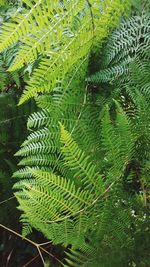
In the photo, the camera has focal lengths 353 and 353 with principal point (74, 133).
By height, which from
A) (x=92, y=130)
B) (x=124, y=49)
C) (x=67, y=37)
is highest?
(x=124, y=49)

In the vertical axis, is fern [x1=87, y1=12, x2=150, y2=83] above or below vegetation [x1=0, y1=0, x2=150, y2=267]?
above

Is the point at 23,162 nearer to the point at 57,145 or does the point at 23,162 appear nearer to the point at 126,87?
the point at 57,145

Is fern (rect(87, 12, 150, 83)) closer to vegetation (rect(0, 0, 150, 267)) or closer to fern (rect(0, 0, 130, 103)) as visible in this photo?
vegetation (rect(0, 0, 150, 267))

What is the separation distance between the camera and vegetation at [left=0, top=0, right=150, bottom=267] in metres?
0.94

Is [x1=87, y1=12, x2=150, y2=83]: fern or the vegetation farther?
[x1=87, y1=12, x2=150, y2=83]: fern

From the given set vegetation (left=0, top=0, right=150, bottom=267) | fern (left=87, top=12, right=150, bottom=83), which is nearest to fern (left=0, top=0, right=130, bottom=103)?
vegetation (left=0, top=0, right=150, bottom=267)

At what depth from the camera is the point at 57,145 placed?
1.20 metres

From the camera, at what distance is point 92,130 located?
3.86 feet

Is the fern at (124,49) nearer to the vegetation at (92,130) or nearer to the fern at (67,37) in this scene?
the vegetation at (92,130)

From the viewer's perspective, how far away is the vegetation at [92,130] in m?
0.94

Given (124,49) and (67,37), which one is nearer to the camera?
(67,37)

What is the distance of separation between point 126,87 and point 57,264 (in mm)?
747

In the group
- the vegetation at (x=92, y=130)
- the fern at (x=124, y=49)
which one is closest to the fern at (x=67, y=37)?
the vegetation at (x=92, y=130)

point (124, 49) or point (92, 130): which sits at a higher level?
point (124, 49)
